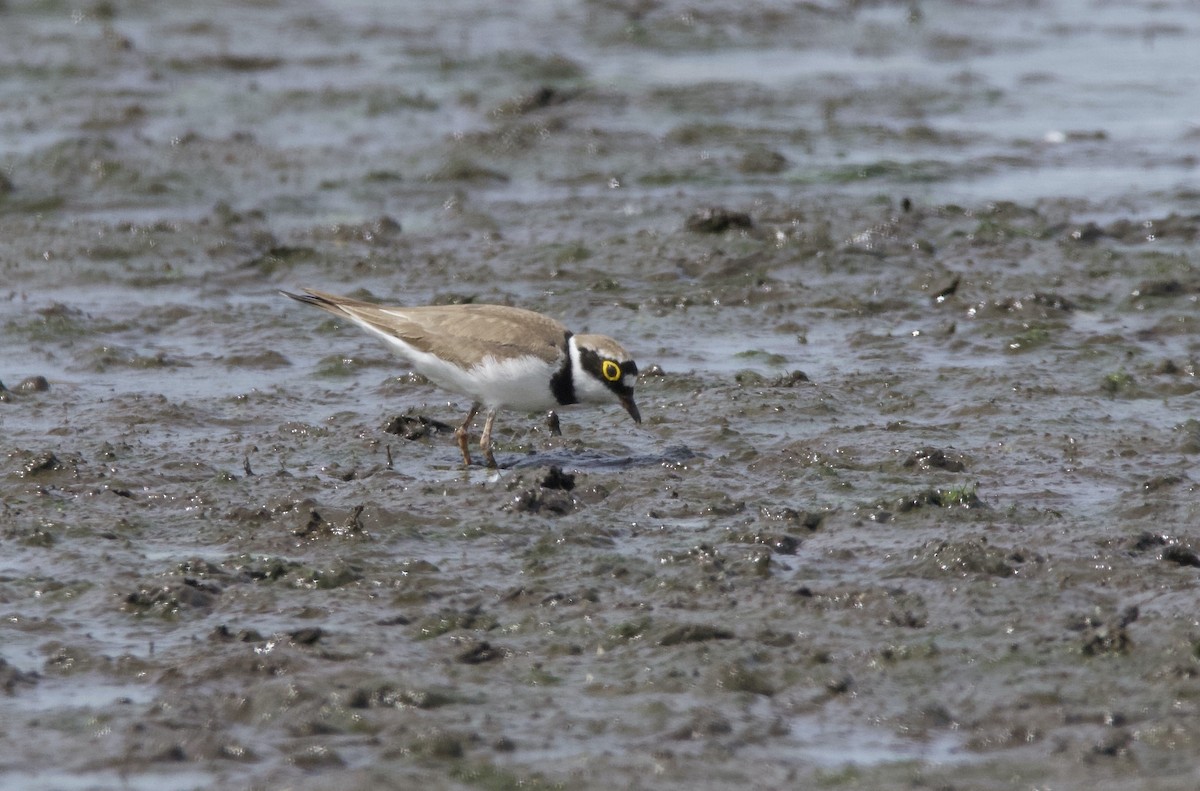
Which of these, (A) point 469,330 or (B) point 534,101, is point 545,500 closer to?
(A) point 469,330

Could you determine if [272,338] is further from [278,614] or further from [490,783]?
[490,783]

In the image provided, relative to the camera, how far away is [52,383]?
1077cm

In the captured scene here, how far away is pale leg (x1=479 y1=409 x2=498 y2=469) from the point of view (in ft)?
30.8

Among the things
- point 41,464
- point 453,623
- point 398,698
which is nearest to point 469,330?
point 41,464

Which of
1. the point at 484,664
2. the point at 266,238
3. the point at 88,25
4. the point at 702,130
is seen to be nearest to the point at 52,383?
the point at 266,238

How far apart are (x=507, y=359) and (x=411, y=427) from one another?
104 cm

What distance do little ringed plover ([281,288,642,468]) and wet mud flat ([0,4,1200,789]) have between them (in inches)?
16.7

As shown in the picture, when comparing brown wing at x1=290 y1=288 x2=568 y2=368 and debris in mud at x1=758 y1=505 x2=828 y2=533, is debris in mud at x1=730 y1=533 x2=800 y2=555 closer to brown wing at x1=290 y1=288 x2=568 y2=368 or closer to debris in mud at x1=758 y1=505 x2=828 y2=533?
debris in mud at x1=758 y1=505 x2=828 y2=533

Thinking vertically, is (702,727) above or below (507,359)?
below

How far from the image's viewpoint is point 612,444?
32.2ft

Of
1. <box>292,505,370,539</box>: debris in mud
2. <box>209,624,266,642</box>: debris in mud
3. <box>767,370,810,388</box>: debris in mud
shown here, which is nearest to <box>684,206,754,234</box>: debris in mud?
<box>767,370,810,388</box>: debris in mud

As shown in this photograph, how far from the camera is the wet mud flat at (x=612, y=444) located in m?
6.39

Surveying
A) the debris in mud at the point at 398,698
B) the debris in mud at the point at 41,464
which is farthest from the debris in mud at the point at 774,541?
the debris in mud at the point at 41,464

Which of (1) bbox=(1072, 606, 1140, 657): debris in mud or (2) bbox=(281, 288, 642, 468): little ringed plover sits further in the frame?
(2) bbox=(281, 288, 642, 468): little ringed plover
